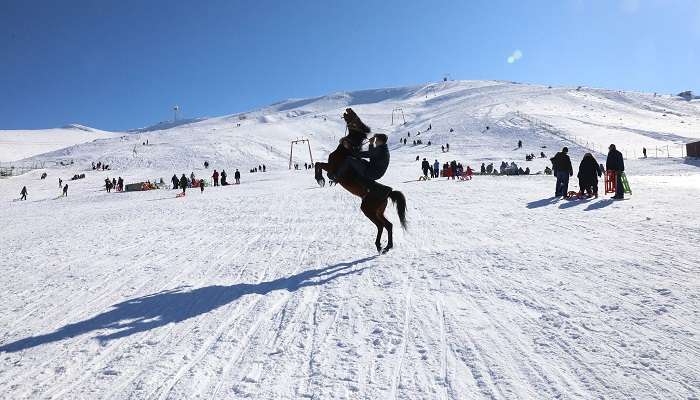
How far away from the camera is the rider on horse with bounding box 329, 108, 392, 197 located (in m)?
6.84

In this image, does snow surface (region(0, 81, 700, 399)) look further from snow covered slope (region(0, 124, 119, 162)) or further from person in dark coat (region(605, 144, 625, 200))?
snow covered slope (region(0, 124, 119, 162))

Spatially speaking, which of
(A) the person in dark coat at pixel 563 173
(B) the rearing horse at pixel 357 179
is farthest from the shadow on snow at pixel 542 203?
(B) the rearing horse at pixel 357 179

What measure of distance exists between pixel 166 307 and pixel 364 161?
3.65 meters

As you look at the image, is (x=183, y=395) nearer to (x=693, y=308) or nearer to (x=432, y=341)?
(x=432, y=341)

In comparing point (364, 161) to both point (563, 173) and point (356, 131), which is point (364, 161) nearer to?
point (356, 131)

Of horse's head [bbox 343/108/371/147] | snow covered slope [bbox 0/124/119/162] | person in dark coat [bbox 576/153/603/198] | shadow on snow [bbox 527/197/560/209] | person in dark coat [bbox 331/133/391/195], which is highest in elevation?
snow covered slope [bbox 0/124/119/162]

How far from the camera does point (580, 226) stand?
8359 mm

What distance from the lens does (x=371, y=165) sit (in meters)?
6.89

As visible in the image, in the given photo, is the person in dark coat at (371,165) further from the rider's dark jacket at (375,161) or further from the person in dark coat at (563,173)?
the person in dark coat at (563,173)

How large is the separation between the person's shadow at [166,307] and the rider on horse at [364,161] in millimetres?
1464

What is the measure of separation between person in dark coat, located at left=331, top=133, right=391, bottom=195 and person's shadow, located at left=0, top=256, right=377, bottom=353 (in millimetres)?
1458

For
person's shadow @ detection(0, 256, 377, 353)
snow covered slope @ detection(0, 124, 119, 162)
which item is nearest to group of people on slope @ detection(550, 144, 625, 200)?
person's shadow @ detection(0, 256, 377, 353)

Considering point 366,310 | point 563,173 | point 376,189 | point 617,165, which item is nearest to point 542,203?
point 563,173

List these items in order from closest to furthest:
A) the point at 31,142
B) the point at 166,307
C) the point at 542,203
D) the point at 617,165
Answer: the point at 166,307
the point at 542,203
the point at 617,165
the point at 31,142
